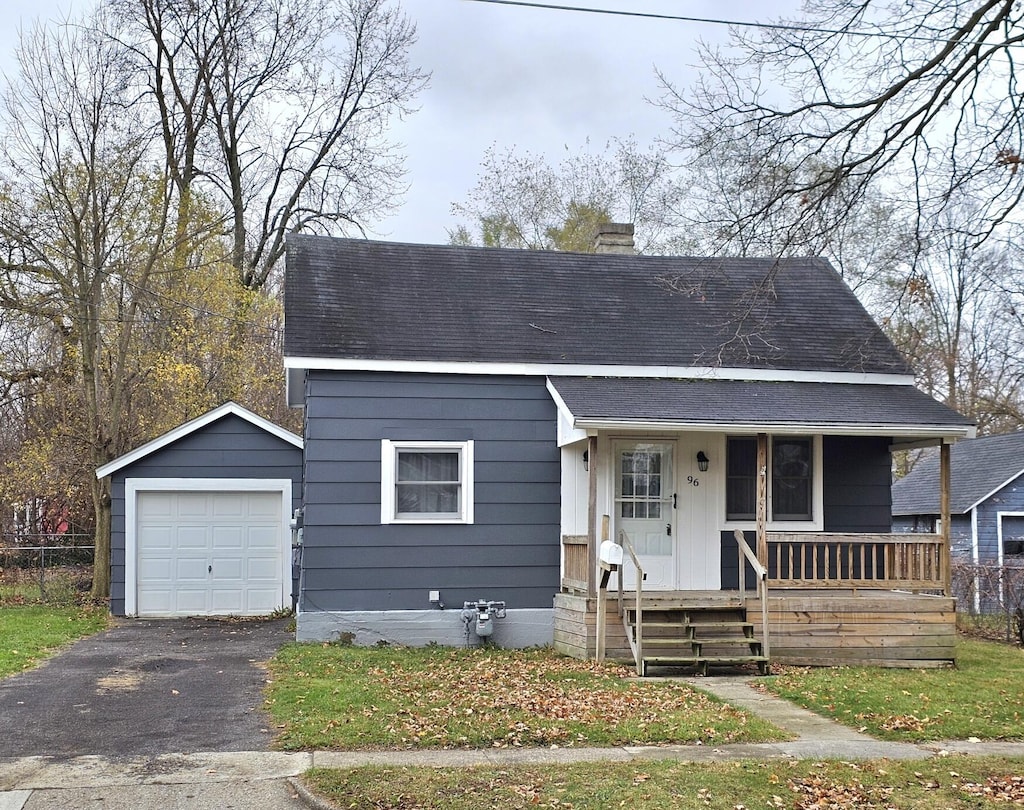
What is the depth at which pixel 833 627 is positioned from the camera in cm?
1277

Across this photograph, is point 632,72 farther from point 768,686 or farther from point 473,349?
point 768,686

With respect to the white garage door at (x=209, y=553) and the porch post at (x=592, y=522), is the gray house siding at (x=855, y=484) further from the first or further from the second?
the white garage door at (x=209, y=553)

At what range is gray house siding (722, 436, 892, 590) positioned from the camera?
14422 mm

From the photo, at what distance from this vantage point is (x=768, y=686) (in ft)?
36.2

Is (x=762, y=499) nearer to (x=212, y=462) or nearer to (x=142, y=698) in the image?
(x=142, y=698)

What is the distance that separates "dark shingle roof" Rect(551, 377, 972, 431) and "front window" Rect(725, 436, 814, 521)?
0.68m

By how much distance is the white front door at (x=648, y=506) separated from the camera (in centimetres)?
1375

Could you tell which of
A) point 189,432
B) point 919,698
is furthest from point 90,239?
point 919,698

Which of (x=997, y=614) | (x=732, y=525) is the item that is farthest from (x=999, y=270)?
(x=732, y=525)

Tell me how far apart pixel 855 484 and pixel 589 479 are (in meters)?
4.17

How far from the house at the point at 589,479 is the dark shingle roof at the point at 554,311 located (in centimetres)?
5

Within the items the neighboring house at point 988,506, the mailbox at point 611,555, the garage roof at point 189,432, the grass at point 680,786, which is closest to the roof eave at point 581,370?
the mailbox at point 611,555

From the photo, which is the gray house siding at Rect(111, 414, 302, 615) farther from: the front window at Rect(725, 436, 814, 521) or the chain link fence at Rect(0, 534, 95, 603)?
the front window at Rect(725, 436, 814, 521)

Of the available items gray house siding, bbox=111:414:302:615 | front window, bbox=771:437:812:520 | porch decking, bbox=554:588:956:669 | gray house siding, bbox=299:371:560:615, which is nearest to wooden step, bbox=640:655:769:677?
porch decking, bbox=554:588:956:669
